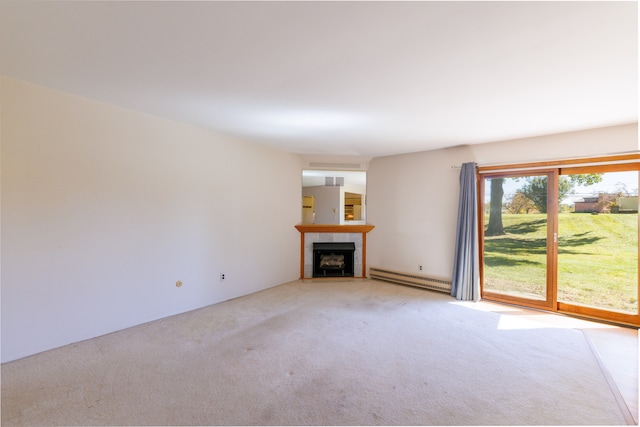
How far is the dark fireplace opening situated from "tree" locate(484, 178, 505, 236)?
7.29 ft

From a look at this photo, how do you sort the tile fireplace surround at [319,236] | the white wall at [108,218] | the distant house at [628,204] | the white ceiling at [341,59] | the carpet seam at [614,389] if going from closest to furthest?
1. the white ceiling at [341,59]
2. the carpet seam at [614,389]
3. the white wall at [108,218]
4. the distant house at [628,204]
5. the tile fireplace surround at [319,236]

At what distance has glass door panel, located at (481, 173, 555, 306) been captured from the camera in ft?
12.1

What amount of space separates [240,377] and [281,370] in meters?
0.32

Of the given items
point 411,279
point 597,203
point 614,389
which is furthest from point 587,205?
point 411,279

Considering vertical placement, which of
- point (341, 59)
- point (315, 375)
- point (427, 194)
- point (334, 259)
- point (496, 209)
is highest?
point (341, 59)

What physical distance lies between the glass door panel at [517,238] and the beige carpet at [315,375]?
86 centimetres

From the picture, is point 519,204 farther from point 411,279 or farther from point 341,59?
point 341,59

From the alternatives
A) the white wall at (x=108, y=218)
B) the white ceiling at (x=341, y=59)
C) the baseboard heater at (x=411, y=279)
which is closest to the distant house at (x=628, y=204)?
the white ceiling at (x=341, y=59)

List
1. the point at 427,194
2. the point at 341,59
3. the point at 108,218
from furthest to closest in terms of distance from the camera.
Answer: the point at 427,194 → the point at 108,218 → the point at 341,59

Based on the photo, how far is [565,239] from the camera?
11.6 feet

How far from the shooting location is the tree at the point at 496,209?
403 cm

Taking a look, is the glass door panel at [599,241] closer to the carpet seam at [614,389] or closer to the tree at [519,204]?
the tree at [519,204]

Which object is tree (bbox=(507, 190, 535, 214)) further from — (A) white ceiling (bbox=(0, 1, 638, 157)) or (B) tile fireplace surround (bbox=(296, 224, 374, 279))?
(B) tile fireplace surround (bbox=(296, 224, 374, 279))

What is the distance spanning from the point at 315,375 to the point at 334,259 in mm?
3115
